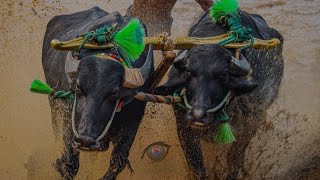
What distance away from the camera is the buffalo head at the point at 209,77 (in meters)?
4.64

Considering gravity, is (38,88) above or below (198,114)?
above

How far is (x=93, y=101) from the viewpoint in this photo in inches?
173

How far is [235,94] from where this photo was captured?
5000mm

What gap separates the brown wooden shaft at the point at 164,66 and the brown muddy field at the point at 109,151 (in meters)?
1.30

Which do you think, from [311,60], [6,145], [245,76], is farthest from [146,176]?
[311,60]

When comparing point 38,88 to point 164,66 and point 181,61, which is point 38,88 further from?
point 181,61

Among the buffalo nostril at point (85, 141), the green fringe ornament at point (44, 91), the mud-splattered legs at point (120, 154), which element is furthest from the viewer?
the mud-splattered legs at point (120, 154)

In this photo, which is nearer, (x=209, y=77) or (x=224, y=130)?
(x=209, y=77)

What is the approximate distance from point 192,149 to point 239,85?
1.09 m

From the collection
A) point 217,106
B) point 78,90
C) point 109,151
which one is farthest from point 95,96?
point 109,151

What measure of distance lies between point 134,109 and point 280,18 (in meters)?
7.78

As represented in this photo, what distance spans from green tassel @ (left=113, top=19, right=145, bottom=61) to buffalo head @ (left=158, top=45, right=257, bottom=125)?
45cm

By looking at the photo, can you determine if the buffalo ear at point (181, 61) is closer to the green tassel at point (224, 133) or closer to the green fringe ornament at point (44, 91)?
the green tassel at point (224, 133)

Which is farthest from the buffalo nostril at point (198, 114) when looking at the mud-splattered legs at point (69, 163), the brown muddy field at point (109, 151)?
the brown muddy field at point (109, 151)
